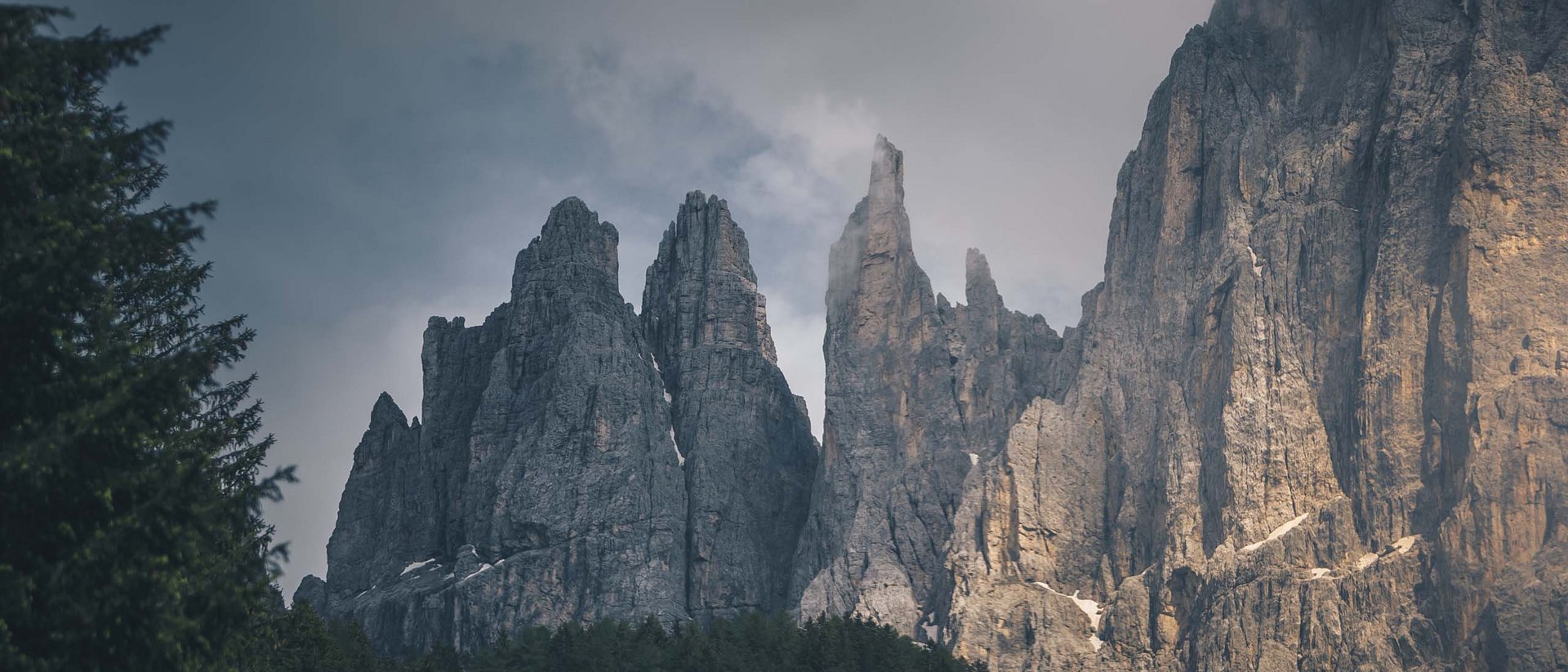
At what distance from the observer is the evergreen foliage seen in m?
21.4

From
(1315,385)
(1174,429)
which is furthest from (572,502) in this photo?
(1315,385)

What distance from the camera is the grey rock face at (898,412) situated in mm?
168250

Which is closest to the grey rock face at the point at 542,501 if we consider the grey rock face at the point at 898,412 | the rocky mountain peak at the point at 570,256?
the rocky mountain peak at the point at 570,256

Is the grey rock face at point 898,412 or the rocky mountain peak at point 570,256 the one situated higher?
the rocky mountain peak at point 570,256

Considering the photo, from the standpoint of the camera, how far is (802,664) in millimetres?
104875

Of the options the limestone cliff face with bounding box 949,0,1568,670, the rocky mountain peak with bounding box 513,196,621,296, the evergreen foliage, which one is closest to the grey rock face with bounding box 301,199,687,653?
the rocky mountain peak with bounding box 513,196,621,296

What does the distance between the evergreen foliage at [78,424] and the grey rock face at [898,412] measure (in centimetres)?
13884

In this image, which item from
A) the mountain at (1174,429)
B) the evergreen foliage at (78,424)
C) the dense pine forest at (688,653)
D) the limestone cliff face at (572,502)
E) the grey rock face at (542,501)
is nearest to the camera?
the evergreen foliage at (78,424)

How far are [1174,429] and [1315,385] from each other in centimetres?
1342

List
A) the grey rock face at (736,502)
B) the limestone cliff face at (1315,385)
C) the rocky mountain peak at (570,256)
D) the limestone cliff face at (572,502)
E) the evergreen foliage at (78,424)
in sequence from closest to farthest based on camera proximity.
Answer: the evergreen foliage at (78,424) < the limestone cliff face at (1315,385) < the limestone cliff face at (572,502) < the grey rock face at (736,502) < the rocky mountain peak at (570,256)

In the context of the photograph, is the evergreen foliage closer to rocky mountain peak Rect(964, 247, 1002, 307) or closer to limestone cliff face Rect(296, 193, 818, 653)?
limestone cliff face Rect(296, 193, 818, 653)

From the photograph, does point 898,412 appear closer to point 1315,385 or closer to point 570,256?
point 570,256

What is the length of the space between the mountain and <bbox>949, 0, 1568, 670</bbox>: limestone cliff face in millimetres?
288

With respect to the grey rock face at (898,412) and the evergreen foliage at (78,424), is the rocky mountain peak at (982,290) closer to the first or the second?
the grey rock face at (898,412)
